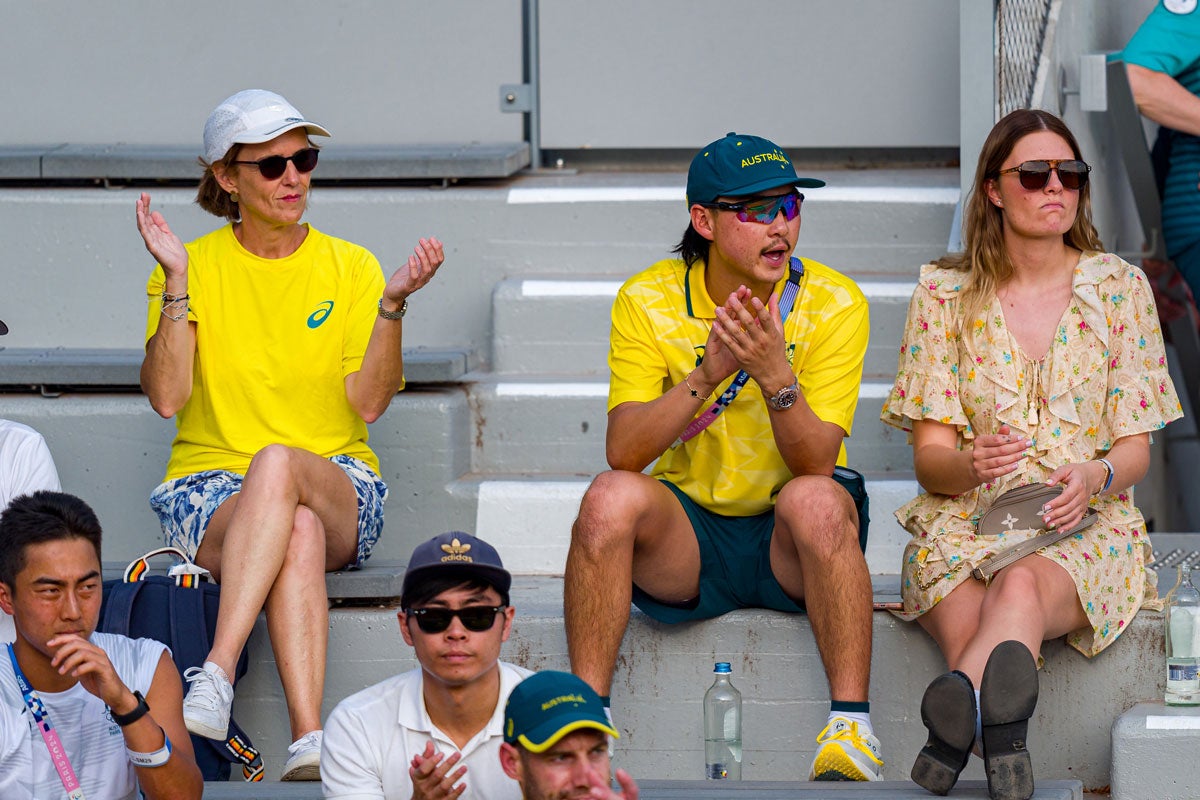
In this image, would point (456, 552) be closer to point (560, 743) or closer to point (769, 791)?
point (560, 743)

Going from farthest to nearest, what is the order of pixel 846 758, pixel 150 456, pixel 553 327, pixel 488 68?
pixel 488 68
pixel 553 327
pixel 150 456
pixel 846 758

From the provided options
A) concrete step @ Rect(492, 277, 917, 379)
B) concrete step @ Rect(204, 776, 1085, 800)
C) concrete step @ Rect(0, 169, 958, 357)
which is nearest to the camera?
concrete step @ Rect(204, 776, 1085, 800)

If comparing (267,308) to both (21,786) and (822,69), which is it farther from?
(822,69)

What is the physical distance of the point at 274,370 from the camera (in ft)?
15.2

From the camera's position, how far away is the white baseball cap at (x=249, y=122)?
14.8 feet

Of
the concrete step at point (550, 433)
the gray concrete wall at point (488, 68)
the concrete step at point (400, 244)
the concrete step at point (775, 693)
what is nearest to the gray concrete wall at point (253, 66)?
the gray concrete wall at point (488, 68)

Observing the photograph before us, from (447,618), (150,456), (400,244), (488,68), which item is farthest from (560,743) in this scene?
(488,68)

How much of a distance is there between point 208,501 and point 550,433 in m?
1.25

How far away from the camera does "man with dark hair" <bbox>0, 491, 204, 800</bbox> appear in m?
3.56

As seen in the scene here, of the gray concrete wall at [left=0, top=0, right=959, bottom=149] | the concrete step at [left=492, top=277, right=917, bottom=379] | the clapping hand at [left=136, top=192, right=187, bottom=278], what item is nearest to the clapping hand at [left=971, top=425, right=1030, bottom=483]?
the concrete step at [left=492, top=277, right=917, bottom=379]

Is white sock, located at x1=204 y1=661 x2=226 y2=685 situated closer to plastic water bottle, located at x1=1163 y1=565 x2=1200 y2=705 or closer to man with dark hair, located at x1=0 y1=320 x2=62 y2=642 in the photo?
man with dark hair, located at x1=0 y1=320 x2=62 y2=642

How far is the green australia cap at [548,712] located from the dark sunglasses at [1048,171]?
185 cm

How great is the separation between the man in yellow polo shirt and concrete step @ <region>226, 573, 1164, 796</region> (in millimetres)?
95

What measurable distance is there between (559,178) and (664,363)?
6.66 feet
